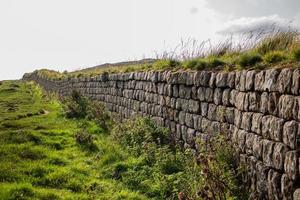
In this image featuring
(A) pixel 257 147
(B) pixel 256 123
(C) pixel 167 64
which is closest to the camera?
(A) pixel 257 147

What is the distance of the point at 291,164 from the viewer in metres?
5.78

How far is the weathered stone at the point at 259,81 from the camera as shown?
22.0 feet

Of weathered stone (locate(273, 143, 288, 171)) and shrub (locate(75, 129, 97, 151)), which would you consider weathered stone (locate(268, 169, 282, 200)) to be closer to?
weathered stone (locate(273, 143, 288, 171))

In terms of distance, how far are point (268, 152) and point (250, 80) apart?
118 centimetres

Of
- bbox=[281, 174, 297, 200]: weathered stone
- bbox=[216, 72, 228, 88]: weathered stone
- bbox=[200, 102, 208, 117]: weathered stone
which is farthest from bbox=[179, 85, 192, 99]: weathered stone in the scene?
bbox=[281, 174, 297, 200]: weathered stone

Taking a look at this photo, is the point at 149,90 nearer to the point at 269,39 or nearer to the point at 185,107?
the point at 185,107

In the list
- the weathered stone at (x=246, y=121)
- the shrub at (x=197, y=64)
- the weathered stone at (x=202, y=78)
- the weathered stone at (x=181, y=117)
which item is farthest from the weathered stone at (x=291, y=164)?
the weathered stone at (x=181, y=117)

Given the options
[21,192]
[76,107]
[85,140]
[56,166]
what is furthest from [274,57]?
[76,107]

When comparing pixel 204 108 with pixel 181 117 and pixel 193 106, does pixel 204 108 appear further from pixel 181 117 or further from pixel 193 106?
pixel 181 117

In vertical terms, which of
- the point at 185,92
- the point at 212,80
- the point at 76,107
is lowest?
the point at 76,107

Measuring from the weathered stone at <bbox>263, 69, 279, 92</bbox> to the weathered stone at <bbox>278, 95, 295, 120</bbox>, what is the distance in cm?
26

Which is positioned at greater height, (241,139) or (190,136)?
(241,139)

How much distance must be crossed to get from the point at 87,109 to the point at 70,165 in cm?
861

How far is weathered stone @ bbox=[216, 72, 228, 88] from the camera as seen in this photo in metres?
8.09
